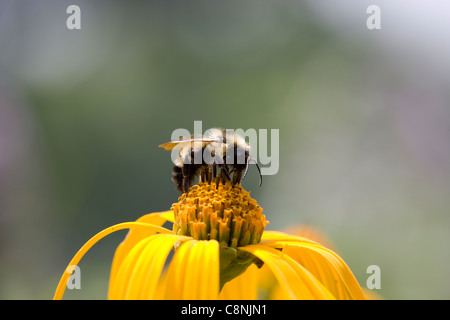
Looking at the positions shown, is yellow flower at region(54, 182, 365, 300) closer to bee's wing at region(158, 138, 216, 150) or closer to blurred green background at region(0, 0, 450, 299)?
bee's wing at region(158, 138, 216, 150)

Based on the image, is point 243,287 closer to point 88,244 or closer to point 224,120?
point 88,244

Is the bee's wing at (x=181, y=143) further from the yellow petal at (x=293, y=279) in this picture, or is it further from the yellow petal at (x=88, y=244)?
the yellow petal at (x=293, y=279)

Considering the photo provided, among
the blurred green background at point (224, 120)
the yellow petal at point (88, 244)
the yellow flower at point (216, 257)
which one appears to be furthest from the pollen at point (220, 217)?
the blurred green background at point (224, 120)

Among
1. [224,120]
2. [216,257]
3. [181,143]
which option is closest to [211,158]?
[181,143]

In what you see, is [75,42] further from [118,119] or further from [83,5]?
[118,119]

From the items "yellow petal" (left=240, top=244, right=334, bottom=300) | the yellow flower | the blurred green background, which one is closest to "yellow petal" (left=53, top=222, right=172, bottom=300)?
the yellow flower
